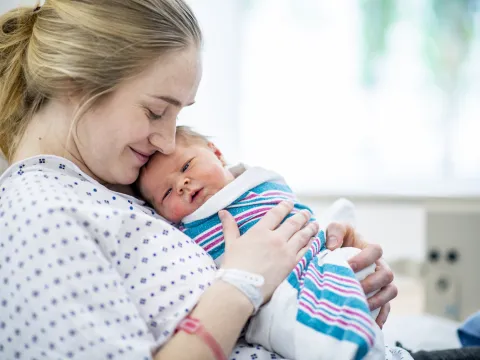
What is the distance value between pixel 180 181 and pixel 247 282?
0.37m

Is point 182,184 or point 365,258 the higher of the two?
point 182,184

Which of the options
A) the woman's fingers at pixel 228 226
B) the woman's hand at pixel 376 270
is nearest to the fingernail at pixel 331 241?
the woman's hand at pixel 376 270

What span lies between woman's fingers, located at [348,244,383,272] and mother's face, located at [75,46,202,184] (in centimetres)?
49

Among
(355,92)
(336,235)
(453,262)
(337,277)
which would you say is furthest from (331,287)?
(355,92)

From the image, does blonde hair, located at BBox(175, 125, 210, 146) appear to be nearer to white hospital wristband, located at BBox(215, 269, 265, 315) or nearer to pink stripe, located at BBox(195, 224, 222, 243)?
pink stripe, located at BBox(195, 224, 222, 243)

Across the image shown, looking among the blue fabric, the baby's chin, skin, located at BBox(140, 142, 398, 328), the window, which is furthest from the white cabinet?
the baby's chin

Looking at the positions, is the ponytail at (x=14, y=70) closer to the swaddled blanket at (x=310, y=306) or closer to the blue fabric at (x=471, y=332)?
the swaddled blanket at (x=310, y=306)

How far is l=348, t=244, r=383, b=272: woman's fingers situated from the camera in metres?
1.23

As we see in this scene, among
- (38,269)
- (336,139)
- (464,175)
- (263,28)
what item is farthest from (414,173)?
(38,269)

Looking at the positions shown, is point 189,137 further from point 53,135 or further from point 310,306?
point 310,306

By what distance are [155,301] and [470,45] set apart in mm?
3594

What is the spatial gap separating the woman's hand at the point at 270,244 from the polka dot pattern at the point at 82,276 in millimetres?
79

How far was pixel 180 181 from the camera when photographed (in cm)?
135

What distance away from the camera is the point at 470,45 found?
3.96m
